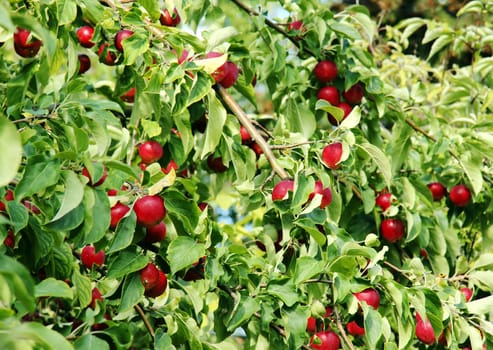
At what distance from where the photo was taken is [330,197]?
5.82ft

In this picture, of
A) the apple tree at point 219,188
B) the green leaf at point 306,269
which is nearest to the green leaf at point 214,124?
the apple tree at point 219,188

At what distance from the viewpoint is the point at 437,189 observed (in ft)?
7.84

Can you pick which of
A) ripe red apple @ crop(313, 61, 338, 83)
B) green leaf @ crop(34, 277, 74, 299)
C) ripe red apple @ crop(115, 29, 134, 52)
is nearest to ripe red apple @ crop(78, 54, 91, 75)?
ripe red apple @ crop(115, 29, 134, 52)

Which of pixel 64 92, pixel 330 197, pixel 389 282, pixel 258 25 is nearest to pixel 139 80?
pixel 64 92

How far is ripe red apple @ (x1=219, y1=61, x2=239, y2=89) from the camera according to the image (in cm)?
190

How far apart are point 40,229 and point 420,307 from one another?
76 cm

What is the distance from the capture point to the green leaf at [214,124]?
5.63ft

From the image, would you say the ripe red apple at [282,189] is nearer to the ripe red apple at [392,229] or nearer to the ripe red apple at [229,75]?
the ripe red apple at [229,75]

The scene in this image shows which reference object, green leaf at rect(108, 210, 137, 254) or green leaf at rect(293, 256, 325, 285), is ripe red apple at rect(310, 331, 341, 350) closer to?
green leaf at rect(293, 256, 325, 285)

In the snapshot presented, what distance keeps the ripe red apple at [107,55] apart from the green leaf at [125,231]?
1.96 ft

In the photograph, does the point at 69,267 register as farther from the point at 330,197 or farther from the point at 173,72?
the point at 330,197

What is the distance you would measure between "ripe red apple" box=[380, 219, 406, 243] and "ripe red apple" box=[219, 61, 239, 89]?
1.85ft

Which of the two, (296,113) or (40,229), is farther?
(296,113)

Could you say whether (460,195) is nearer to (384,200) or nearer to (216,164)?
(384,200)
